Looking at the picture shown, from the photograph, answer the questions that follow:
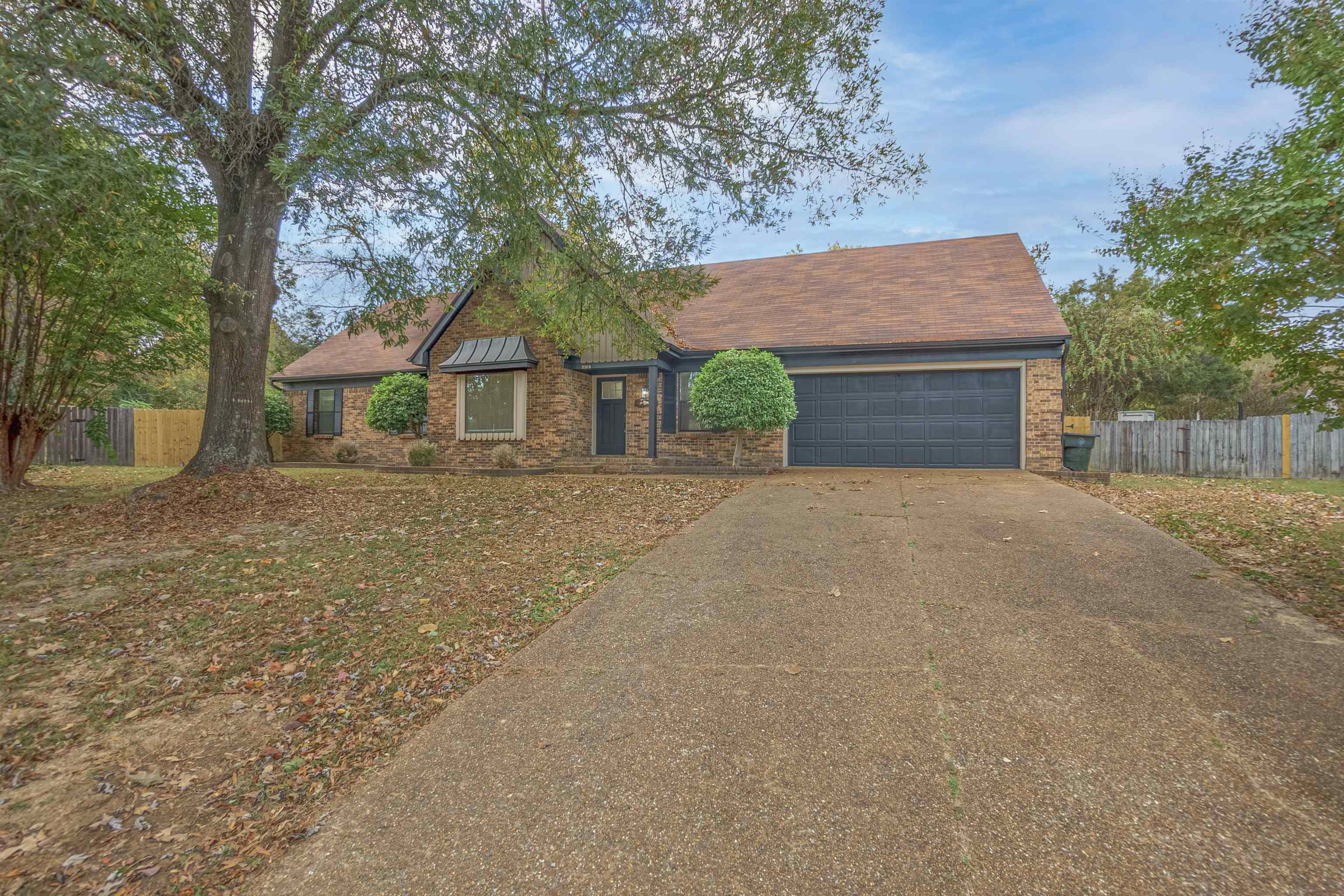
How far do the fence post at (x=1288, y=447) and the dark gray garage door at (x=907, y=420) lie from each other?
21.9ft

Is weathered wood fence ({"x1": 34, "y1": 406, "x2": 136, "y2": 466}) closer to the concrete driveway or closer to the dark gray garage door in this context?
the dark gray garage door

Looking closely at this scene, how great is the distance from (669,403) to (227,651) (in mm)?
10565

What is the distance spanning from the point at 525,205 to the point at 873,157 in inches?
167

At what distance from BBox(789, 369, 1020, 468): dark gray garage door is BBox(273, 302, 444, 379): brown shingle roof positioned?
34.0 feet

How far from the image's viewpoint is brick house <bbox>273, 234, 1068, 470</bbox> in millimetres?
11484

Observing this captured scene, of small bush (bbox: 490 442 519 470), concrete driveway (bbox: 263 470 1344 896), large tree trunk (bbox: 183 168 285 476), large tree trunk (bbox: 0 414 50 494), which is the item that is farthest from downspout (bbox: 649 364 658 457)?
large tree trunk (bbox: 0 414 50 494)

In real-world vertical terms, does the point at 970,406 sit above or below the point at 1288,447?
above

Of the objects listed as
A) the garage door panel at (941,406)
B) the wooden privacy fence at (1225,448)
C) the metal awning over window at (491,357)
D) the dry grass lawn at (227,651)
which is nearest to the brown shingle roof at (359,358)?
the metal awning over window at (491,357)

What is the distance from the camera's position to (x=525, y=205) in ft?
22.7

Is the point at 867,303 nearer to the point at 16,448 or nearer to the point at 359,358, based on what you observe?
the point at 359,358

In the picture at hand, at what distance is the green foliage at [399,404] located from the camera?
48.0 feet

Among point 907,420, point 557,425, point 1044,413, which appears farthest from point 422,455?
point 1044,413

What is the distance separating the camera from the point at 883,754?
2414 mm

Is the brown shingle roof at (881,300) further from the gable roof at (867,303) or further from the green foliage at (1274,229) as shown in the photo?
the green foliage at (1274,229)
